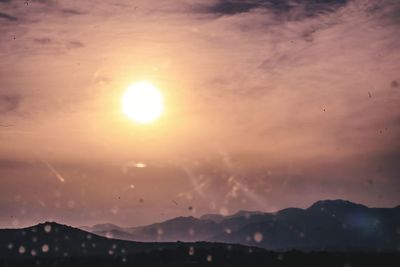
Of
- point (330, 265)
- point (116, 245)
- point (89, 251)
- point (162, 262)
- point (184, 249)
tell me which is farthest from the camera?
point (116, 245)

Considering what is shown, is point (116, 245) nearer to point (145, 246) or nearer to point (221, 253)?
point (145, 246)

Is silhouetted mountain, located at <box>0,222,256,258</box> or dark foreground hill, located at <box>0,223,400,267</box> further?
silhouetted mountain, located at <box>0,222,256,258</box>

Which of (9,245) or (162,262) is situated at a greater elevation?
(162,262)

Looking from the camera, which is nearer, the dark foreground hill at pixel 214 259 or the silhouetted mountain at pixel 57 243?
the dark foreground hill at pixel 214 259

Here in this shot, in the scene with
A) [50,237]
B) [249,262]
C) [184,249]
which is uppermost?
[249,262]

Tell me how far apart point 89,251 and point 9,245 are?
15.5m

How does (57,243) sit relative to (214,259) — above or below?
below

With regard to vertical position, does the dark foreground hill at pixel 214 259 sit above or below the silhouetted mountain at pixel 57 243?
above

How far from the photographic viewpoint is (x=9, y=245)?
8806cm

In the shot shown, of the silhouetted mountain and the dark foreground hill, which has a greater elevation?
the dark foreground hill

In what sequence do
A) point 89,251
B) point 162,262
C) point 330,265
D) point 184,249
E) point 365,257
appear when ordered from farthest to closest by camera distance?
point 89,251, point 184,249, point 162,262, point 365,257, point 330,265

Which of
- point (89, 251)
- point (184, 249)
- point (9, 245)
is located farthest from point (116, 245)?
point (184, 249)

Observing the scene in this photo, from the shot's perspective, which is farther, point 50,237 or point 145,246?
point 50,237

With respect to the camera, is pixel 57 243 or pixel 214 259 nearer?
pixel 214 259
